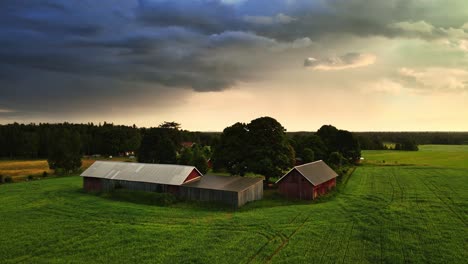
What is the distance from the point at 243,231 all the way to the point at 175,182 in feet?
58.9

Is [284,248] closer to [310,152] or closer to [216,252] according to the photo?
[216,252]

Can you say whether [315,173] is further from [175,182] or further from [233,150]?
[175,182]

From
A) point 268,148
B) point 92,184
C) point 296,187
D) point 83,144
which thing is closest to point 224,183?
point 296,187

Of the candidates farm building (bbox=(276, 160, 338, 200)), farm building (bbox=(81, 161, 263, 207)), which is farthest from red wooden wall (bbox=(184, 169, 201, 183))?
farm building (bbox=(276, 160, 338, 200))

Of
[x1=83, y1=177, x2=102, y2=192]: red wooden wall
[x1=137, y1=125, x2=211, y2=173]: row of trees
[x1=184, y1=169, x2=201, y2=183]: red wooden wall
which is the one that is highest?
[x1=137, y1=125, x2=211, y2=173]: row of trees

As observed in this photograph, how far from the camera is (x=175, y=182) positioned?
41.6 metres

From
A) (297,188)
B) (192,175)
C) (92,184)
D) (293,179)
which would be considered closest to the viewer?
(297,188)

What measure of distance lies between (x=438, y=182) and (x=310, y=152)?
80.1 ft

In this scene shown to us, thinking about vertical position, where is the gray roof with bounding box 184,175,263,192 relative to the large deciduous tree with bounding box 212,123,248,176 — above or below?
below

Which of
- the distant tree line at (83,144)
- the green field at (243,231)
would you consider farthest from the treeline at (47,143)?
the green field at (243,231)

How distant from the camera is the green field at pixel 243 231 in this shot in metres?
21.0

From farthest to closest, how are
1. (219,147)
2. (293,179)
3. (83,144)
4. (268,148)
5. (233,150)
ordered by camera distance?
1. (83,144)
2. (219,147)
3. (233,150)
4. (268,148)
5. (293,179)

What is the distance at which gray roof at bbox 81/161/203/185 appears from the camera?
141 ft

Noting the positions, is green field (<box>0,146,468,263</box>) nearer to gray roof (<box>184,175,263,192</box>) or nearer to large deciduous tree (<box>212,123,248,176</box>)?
gray roof (<box>184,175,263,192</box>)
